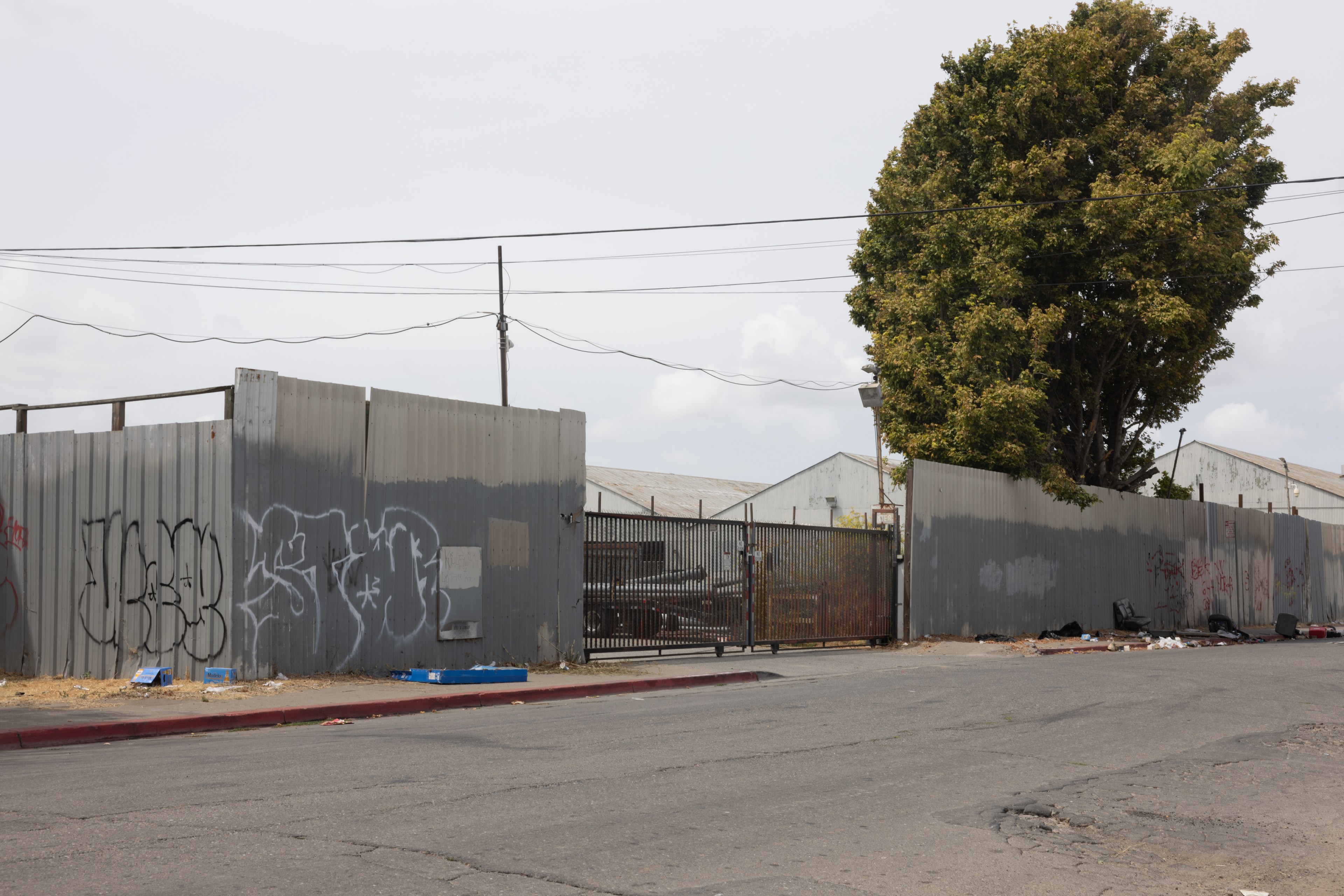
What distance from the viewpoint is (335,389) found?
45.9 feet

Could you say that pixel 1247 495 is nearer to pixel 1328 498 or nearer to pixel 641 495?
pixel 1328 498

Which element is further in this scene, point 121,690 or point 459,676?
point 459,676

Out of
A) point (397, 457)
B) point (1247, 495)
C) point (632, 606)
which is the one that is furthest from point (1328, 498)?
point (397, 457)

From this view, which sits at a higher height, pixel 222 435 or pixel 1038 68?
pixel 1038 68

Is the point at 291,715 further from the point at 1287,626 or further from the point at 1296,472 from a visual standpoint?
the point at 1296,472

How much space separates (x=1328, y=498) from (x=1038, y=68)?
141ft

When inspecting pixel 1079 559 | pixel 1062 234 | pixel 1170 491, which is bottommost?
pixel 1079 559

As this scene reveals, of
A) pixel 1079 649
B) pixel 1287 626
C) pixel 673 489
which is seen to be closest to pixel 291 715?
pixel 1079 649

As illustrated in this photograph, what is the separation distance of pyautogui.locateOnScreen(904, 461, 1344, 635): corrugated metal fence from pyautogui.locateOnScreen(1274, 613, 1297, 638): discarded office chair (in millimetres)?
2649

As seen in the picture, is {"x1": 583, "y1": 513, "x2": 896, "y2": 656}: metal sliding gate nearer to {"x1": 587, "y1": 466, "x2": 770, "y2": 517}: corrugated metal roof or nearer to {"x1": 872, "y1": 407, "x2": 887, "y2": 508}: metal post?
{"x1": 872, "y1": 407, "x2": 887, "y2": 508}: metal post

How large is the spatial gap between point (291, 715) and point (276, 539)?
108 inches

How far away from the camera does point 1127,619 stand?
91.7 ft

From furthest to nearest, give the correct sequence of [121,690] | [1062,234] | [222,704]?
[1062,234] < [121,690] < [222,704]

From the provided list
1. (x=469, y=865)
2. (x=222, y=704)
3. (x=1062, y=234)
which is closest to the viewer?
(x=469, y=865)
